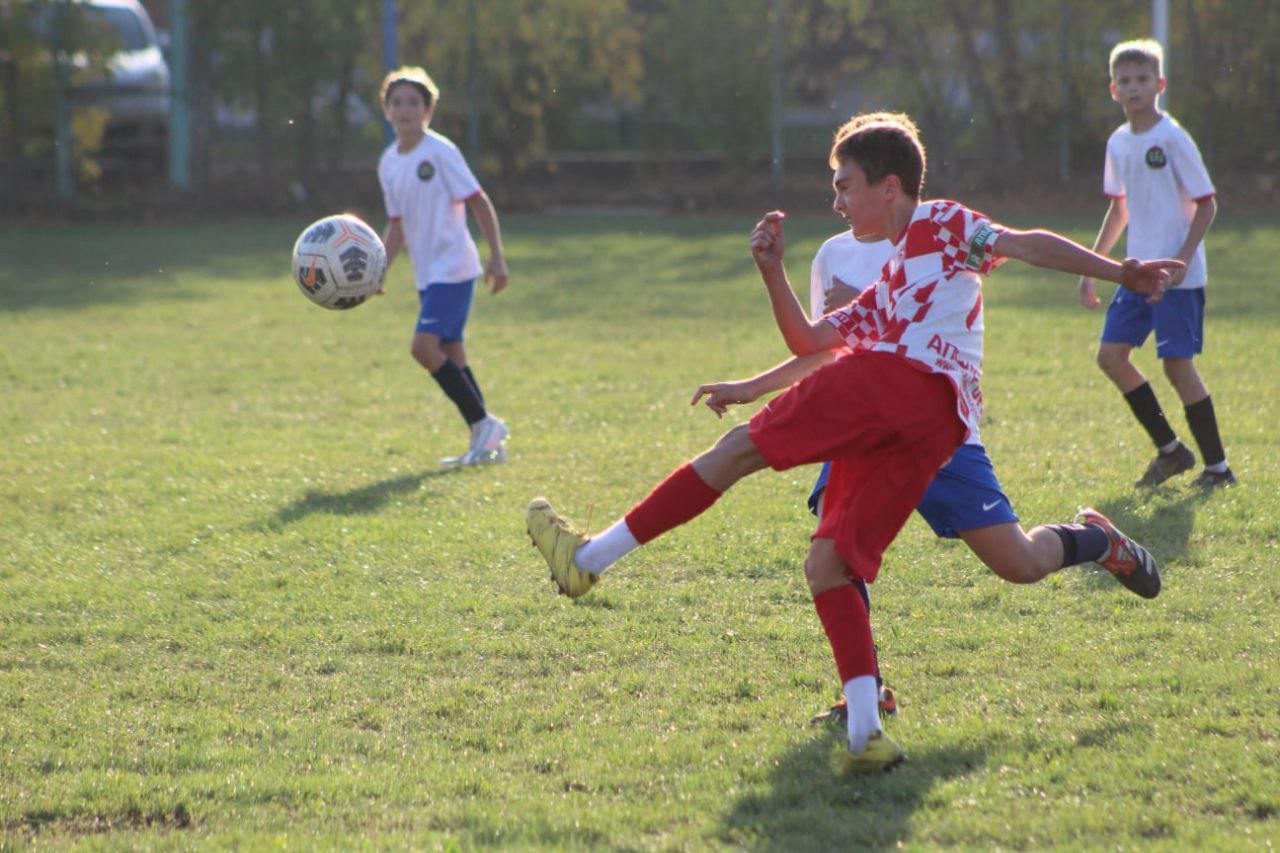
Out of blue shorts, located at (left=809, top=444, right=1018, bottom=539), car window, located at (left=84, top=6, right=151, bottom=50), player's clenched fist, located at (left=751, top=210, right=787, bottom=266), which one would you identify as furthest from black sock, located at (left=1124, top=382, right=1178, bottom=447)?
car window, located at (left=84, top=6, right=151, bottom=50)

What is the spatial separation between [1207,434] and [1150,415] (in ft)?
0.82

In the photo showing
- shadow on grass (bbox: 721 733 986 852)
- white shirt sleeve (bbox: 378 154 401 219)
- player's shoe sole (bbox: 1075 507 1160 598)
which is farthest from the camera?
white shirt sleeve (bbox: 378 154 401 219)

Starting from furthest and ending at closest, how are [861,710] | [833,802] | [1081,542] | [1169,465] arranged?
[1169,465]
[1081,542]
[861,710]
[833,802]

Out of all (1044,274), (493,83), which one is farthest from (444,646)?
(493,83)

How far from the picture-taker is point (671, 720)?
12.9 ft

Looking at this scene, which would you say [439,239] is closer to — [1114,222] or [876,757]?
[1114,222]

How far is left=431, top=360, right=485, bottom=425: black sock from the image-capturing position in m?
7.50

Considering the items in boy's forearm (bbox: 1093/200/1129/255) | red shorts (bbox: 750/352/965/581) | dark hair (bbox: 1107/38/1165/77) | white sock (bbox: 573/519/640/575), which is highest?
dark hair (bbox: 1107/38/1165/77)

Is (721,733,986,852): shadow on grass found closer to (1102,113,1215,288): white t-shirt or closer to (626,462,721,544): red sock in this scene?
(626,462,721,544): red sock

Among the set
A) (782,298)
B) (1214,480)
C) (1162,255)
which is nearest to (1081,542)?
(782,298)

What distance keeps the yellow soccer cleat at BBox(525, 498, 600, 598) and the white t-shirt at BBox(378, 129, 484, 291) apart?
3835 millimetres

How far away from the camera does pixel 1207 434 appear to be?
6387mm

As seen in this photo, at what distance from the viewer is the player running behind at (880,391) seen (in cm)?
351

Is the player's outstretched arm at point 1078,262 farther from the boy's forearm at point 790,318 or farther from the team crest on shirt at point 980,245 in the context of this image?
the boy's forearm at point 790,318
